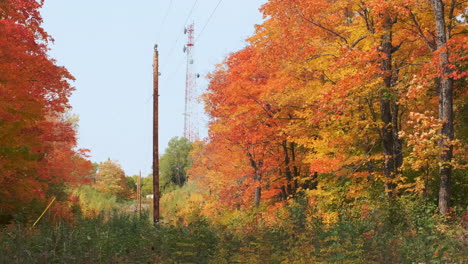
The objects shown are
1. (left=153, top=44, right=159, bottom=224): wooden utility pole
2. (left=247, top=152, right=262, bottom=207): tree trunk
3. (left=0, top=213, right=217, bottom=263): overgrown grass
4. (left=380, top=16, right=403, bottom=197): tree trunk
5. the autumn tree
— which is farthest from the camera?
(left=247, top=152, right=262, bottom=207): tree trunk

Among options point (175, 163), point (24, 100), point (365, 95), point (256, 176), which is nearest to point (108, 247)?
point (24, 100)

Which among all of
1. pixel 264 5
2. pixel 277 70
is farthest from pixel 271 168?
pixel 264 5

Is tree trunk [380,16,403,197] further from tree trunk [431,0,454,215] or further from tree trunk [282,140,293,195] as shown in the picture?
tree trunk [282,140,293,195]

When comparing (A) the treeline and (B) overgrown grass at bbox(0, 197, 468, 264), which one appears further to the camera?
(A) the treeline

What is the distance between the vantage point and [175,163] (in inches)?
3140

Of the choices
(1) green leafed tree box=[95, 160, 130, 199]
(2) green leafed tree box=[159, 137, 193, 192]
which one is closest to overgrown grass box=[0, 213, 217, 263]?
(1) green leafed tree box=[95, 160, 130, 199]

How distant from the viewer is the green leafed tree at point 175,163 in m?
79.1

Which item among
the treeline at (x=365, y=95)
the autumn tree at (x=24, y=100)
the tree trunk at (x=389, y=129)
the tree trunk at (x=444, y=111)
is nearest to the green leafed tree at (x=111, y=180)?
the autumn tree at (x=24, y=100)

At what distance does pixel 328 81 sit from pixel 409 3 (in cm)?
602

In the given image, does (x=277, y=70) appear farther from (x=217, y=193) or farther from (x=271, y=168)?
(x=217, y=193)

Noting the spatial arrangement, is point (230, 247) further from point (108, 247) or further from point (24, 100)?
point (24, 100)

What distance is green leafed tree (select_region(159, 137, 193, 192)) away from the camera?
79125mm

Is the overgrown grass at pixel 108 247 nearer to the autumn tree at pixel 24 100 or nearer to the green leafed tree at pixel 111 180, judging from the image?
the autumn tree at pixel 24 100

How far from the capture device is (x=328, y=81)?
2167cm
